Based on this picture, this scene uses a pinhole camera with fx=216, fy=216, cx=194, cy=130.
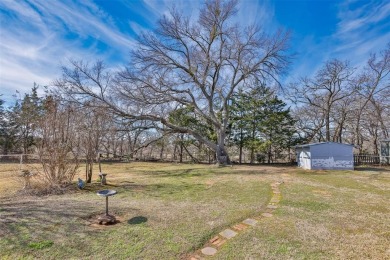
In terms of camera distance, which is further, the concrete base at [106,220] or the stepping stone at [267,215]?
the stepping stone at [267,215]

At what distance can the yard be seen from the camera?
8.52 ft

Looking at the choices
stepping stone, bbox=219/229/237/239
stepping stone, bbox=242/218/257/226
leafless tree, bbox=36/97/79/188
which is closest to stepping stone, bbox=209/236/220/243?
stepping stone, bbox=219/229/237/239

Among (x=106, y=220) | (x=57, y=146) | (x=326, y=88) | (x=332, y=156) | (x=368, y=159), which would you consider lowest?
(x=106, y=220)

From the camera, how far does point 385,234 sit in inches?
124

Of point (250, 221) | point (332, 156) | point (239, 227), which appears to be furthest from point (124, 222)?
point (332, 156)

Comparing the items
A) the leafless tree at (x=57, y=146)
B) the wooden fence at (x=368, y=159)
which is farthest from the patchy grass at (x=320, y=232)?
the wooden fence at (x=368, y=159)

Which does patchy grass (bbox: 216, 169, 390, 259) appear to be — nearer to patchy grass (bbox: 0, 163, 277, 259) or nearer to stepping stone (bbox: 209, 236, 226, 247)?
stepping stone (bbox: 209, 236, 226, 247)

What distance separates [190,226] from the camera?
337 centimetres

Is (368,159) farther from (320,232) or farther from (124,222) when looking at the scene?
(124,222)

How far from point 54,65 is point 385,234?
16.1 m

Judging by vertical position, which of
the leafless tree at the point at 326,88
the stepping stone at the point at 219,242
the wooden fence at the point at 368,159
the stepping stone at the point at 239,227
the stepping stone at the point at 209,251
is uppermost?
the leafless tree at the point at 326,88

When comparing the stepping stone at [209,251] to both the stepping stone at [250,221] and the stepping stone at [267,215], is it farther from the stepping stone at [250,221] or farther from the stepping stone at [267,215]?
the stepping stone at [267,215]

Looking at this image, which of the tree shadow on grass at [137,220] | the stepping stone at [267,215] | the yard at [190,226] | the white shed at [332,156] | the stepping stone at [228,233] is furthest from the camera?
the white shed at [332,156]

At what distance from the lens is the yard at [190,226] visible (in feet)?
8.52
